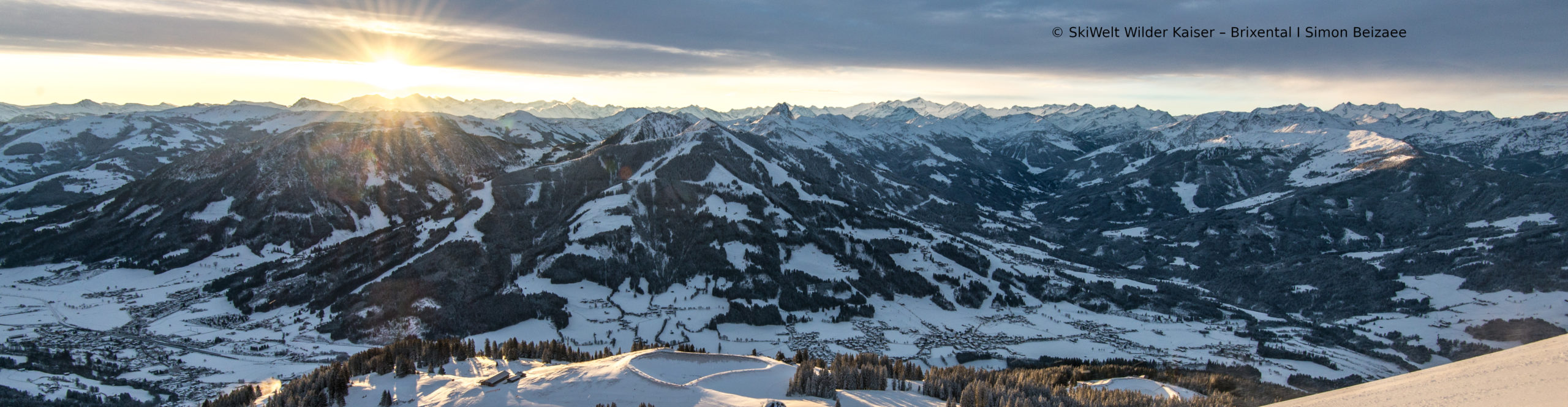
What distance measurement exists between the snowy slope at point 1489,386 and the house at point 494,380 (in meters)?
58.0

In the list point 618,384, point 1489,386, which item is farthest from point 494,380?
point 1489,386

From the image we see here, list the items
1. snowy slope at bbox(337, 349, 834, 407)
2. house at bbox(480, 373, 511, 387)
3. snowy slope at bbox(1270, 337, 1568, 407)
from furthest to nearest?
house at bbox(480, 373, 511, 387) → snowy slope at bbox(337, 349, 834, 407) → snowy slope at bbox(1270, 337, 1568, 407)

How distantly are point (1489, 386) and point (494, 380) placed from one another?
218 ft

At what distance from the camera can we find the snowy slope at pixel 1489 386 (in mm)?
32875

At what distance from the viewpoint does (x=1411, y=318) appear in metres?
164

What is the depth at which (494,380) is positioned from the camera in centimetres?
5912

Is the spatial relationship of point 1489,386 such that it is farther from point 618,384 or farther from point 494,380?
point 494,380

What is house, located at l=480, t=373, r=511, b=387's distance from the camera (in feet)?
193

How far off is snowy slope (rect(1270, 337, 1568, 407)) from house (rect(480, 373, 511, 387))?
190 feet

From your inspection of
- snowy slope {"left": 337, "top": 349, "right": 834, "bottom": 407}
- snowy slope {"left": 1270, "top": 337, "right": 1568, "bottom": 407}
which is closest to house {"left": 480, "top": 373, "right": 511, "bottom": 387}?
snowy slope {"left": 337, "top": 349, "right": 834, "bottom": 407}

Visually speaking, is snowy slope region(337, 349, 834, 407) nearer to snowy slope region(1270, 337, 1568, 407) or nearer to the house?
the house

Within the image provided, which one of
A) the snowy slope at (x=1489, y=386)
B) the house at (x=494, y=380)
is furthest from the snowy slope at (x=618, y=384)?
the snowy slope at (x=1489, y=386)

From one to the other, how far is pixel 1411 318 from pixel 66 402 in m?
253

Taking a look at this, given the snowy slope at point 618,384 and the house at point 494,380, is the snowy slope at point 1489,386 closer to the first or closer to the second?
the snowy slope at point 618,384
